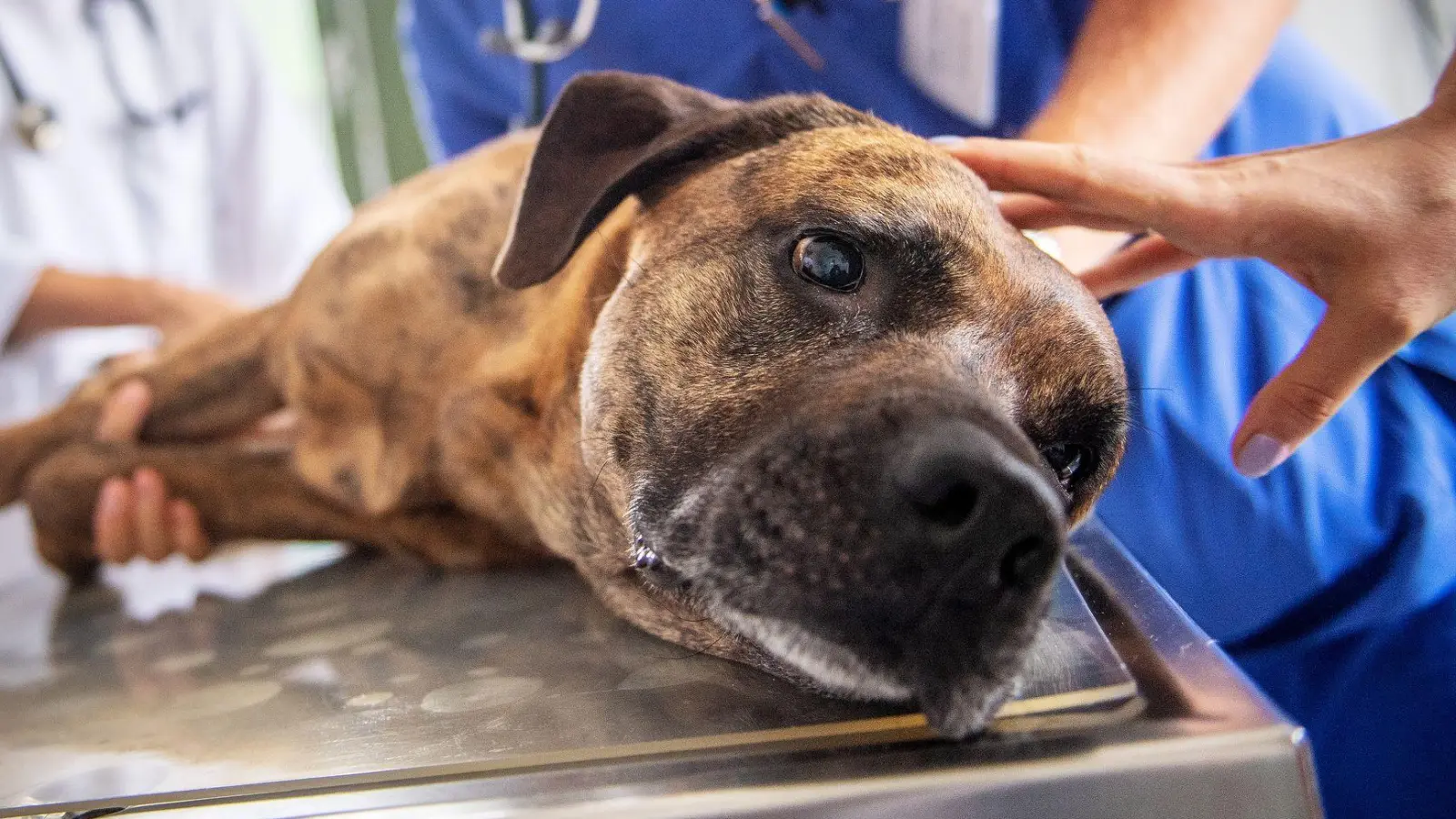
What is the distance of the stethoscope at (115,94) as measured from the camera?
8.38ft

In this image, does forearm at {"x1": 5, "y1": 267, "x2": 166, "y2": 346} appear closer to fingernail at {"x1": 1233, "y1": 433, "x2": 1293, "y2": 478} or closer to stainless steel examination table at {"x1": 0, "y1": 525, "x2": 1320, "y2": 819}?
stainless steel examination table at {"x1": 0, "y1": 525, "x2": 1320, "y2": 819}

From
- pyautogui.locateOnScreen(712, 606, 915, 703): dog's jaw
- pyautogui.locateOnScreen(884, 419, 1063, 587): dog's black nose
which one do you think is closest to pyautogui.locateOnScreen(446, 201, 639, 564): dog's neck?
pyautogui.locateOnScreen(712, 606, 915, 703): dog's jaw

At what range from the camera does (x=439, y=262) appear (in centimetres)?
169

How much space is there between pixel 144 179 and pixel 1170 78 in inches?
111

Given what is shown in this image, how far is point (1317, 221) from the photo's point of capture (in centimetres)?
107

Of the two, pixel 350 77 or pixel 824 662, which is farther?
pixel 350 77

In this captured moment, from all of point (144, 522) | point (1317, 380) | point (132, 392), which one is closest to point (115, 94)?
point (132, 392)

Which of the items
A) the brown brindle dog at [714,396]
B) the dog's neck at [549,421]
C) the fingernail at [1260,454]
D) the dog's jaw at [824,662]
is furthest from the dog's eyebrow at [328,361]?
the fingernail at [1260,454]

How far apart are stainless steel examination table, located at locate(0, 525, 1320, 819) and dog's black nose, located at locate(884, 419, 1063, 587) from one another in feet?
0.43

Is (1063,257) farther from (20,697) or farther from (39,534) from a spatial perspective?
(39,534)

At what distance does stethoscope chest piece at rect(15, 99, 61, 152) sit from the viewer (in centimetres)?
254

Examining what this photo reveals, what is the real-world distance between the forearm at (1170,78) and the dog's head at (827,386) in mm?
354

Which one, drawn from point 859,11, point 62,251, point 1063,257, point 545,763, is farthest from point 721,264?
point 62,251

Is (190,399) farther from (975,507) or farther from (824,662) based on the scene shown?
(975,507)
